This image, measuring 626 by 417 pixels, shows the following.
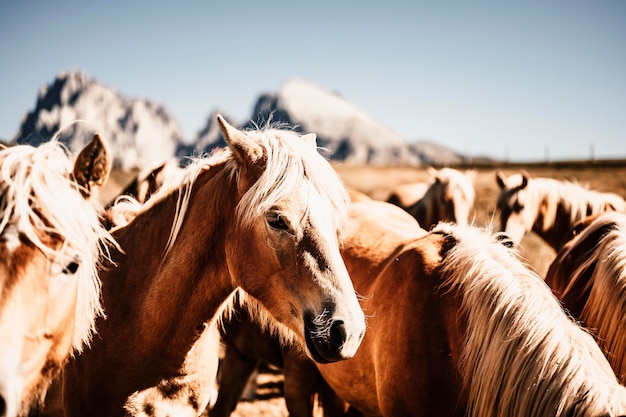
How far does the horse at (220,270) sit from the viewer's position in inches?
80.0

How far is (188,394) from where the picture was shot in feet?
8.23

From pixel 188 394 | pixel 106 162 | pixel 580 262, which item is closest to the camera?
pixel 106 162

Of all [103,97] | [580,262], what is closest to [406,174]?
[580,262]

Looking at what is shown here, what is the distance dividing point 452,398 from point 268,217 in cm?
141

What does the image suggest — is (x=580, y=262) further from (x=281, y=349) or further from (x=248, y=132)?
(x=248, y=132)

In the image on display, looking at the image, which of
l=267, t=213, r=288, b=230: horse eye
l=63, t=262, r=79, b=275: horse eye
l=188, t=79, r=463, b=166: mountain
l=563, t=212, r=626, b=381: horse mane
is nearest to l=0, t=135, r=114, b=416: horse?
l=63, t=262, r=79, b=275: horse eye

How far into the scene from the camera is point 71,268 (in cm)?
160

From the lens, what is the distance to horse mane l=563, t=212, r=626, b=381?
2.55 meters

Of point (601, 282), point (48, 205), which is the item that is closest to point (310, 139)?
point (48, 205)

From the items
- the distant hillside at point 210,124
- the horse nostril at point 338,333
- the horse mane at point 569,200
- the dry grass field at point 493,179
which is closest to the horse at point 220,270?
the horse nostril at point 338,333

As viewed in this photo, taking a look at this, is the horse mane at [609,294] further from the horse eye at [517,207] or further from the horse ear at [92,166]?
the horse eye at [517,207]

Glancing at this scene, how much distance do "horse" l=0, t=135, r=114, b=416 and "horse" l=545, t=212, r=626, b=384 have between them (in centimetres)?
265

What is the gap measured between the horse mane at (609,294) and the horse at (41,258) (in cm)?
263

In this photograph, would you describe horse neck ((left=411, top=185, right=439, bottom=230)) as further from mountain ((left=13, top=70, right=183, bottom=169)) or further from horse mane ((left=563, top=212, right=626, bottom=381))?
mountain ((left=13, top=70, right=183, bottom=169))
